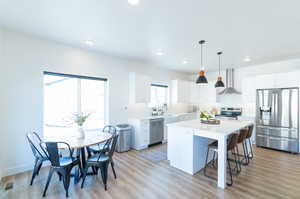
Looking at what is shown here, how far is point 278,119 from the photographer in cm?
441

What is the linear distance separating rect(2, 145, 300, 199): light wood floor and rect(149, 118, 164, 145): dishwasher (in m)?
1.46

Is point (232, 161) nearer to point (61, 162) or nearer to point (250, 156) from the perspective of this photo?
point (250, 156)

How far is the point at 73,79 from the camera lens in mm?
3916

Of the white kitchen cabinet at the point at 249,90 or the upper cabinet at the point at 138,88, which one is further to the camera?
the white kitchen cabinet at the point at 249,90

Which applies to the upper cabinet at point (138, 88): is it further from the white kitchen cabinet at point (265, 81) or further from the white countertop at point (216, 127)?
the white kitchen cabinet at point (265, 81)

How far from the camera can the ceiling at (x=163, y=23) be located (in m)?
2.06

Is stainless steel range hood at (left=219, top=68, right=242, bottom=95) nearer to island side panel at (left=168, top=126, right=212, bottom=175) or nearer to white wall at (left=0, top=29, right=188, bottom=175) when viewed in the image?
island side panel at (left=168, top=126, right=212, bottom=175)

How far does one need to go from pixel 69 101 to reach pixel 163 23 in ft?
9.90

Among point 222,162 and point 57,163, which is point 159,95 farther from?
point 57,163

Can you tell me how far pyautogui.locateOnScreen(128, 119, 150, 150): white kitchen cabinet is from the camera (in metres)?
4.51

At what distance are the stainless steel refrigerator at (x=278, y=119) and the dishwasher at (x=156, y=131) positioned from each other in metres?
3.12

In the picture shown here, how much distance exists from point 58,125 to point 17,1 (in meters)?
2.62

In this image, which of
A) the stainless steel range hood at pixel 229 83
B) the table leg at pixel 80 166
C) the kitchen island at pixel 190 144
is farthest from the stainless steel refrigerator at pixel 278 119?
the table leg at pixel 80 166

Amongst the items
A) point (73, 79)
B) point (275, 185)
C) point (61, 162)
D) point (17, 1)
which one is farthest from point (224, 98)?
point (17, 1)
